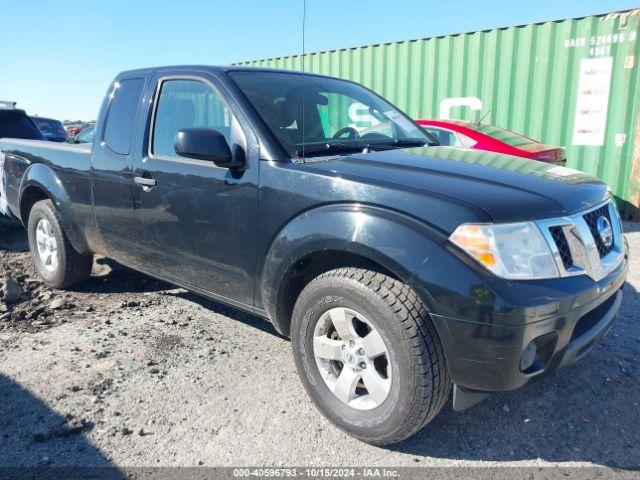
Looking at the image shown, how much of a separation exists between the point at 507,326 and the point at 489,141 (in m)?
4.92

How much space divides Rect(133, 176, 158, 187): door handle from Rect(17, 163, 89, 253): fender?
41.7 inches

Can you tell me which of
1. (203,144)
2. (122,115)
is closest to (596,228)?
(203,144)

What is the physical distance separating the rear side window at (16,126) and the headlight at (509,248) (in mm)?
6503

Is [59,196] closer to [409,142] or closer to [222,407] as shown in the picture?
[222,407]

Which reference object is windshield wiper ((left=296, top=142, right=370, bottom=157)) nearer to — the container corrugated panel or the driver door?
the driver door

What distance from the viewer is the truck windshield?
2.96m

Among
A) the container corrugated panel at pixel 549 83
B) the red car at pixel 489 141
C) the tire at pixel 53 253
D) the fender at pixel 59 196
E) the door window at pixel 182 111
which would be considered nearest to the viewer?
the door window at pixel 182 111

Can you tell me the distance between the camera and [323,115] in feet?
11.0

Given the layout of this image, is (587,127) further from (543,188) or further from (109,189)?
(109,189)

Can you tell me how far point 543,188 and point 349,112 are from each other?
1551 mm

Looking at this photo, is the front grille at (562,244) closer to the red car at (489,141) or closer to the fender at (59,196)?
the fender at (59,196)

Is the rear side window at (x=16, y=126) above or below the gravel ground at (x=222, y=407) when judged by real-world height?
above

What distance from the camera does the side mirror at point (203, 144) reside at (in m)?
2.71

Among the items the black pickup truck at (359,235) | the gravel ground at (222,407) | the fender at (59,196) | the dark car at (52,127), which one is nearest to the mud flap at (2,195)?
the fender at (59,196)
